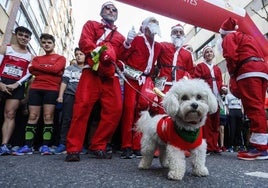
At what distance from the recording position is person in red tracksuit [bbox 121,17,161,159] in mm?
3592

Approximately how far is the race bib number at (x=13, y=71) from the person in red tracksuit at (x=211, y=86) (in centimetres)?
283

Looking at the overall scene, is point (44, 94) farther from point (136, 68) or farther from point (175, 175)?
point (175, 175)

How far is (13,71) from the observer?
392 centimetres

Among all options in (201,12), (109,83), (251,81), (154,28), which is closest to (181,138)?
(109,83)

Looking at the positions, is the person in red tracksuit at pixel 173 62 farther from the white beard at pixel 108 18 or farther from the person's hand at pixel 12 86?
the person's hand at pixel 12 86

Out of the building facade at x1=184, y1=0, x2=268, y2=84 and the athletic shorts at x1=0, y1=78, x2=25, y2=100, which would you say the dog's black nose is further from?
the building facade at x1=184, y1=0, x2=268, y2=84

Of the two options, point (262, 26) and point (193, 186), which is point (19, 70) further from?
point (262, 26)

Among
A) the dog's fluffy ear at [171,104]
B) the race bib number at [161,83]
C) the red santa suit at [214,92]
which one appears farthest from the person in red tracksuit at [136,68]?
the dog's fluffy ear at [171,104]

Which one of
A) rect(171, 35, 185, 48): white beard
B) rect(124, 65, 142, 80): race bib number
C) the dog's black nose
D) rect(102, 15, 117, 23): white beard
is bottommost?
the dog's black nose

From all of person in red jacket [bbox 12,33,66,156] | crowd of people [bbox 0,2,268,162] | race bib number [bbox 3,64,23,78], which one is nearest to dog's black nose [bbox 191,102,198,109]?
crowd of people [bbox 0,2,268,162]

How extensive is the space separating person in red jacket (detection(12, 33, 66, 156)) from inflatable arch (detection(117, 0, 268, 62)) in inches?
91.1

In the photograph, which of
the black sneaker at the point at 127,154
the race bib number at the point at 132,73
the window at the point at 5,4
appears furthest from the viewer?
the window at the point at 5,4

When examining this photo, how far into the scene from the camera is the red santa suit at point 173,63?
12.9 feet

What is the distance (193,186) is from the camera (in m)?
1.93
